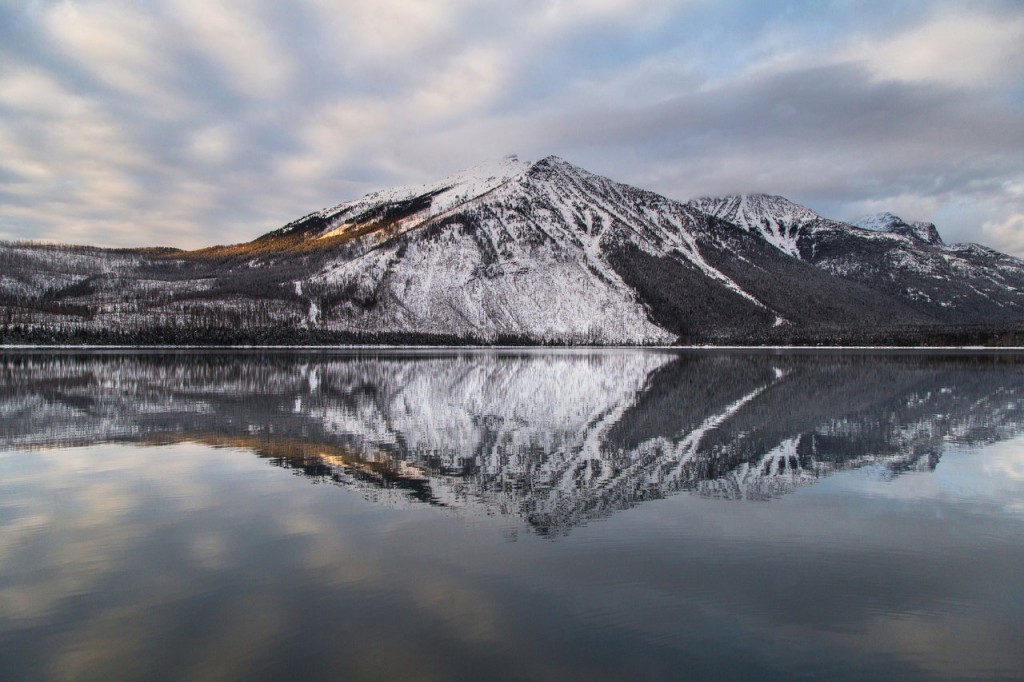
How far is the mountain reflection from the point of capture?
57.2 ft

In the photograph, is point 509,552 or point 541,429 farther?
point 541,429

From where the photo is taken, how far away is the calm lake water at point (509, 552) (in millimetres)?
8422

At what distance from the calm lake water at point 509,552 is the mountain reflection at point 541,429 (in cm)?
19

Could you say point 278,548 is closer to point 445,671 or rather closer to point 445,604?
point 445,604

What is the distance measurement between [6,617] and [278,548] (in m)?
4.04

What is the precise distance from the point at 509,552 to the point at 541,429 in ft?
48.4

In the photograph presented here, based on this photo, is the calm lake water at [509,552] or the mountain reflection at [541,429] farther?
the mountain reflection at [541,429]

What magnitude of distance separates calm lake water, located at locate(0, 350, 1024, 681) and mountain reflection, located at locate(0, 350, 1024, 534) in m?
0.19

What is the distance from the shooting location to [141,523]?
13.9 metres

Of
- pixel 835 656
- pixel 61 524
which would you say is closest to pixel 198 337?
pixel 61 524

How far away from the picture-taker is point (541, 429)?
26.8 m

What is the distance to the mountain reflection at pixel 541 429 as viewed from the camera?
17.4 m

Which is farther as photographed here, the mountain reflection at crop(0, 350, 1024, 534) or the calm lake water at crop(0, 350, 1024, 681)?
the mountain reflection at crop(0, 350, 1024, 534)

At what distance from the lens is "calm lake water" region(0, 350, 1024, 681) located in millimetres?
8422
